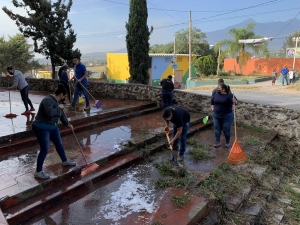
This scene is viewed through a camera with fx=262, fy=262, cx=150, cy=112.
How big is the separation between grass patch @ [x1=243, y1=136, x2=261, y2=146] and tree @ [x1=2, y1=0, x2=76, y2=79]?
35.9 ft

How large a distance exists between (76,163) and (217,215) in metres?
2.38

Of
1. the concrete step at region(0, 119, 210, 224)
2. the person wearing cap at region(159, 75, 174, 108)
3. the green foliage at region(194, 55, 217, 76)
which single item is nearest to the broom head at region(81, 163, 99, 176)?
the concrete step at region(0, 119, 210, 224)

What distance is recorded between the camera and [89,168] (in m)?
4.14

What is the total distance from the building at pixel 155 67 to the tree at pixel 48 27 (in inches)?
→ 609

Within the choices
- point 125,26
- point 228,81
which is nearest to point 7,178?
point 125,26

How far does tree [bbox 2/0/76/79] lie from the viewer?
14.2 meters

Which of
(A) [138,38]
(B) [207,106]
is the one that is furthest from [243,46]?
(B) [207,106]

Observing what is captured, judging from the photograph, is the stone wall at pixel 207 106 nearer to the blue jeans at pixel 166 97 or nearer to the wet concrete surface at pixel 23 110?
the wet concrete surface at pixel 23 110

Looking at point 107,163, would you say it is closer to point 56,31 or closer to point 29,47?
point 56,31

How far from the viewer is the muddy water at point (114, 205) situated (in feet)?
10.5

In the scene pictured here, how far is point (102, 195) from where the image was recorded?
3775 mm

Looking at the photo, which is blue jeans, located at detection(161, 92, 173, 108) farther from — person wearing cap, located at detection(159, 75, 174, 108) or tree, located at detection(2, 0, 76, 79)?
tree, located at detection(2, 0, 76, 79)

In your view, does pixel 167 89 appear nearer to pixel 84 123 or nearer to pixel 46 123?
pixel 84 123

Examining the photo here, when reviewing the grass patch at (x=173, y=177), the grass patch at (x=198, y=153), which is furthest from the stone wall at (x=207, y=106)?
the grass patch at (x=173, y=177)
